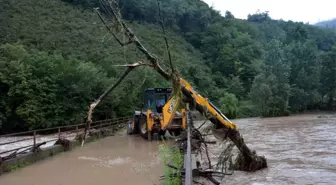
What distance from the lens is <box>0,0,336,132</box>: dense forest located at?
26.3 meters

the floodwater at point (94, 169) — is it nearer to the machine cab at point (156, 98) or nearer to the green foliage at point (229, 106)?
the machine cab at point (156, 98)

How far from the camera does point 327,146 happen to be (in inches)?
565

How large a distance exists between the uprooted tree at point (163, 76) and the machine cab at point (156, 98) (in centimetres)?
879

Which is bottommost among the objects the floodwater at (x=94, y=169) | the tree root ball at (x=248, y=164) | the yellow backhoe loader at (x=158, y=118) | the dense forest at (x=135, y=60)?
the floodwater at (x=94, y=169)

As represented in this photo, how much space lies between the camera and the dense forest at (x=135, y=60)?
26.3m

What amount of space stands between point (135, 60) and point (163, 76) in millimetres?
1494

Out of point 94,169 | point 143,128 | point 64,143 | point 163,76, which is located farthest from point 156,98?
point 163,76

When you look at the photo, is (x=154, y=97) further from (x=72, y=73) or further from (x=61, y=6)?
(x=61, y=6)

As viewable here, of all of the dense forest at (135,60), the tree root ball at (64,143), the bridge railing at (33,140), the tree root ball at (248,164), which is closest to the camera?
the tree root ball at (248,164)

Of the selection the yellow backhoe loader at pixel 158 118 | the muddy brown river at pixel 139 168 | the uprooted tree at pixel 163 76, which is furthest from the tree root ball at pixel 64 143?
the uprooted tree at pixel 163 76

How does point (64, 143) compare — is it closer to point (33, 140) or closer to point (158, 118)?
point (33, 140)

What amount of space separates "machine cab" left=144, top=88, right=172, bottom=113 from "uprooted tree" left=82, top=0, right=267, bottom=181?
8.79 metres

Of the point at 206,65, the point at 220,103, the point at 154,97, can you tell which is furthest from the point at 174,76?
the point at 206,65

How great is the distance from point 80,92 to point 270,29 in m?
99.6
